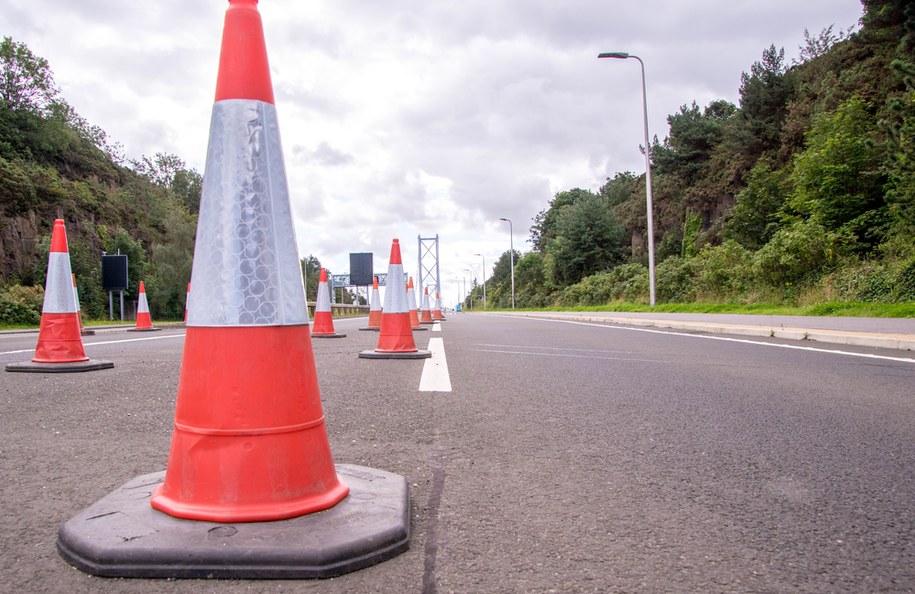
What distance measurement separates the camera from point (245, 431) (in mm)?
2180

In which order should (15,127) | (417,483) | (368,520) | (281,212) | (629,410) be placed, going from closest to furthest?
(368,520) → (281,212) → (417,483) → (629,410) → (15,127)

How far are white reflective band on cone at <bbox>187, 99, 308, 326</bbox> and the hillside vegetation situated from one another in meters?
18.1

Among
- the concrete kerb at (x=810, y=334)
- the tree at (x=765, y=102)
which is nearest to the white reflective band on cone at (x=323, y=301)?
the concrete kerb at (x=810, y=334)

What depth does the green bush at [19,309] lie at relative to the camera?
2617 cm

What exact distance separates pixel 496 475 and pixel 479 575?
1067mm

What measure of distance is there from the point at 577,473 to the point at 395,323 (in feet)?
18.5

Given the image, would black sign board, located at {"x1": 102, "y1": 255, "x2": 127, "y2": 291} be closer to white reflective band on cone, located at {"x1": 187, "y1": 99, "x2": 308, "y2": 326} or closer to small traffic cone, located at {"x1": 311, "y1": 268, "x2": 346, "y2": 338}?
small traffic cone, located at {"x1": 311, "y1": 268, "x2": 346, "y2": 338}

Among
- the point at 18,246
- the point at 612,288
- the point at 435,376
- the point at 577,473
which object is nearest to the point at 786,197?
the point at 612,288

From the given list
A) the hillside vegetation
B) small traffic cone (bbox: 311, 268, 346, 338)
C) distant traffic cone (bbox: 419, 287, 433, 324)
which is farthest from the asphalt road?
distant traffic cone (bbox: 419, 287, 433, 324)

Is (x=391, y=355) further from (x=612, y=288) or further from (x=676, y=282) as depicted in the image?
(x=612, y=288)

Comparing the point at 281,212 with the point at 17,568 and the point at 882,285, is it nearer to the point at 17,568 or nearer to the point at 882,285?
the point at 17,568

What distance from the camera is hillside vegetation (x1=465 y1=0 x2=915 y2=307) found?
1900cm

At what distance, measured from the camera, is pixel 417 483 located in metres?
2.78

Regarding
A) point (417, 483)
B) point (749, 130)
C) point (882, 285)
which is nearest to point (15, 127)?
point (749, 130)
